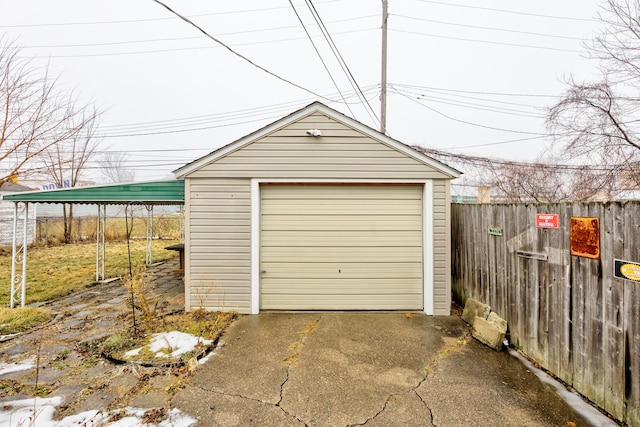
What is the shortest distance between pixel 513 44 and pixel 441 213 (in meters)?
8.58

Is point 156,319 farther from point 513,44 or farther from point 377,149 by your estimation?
point 513,44

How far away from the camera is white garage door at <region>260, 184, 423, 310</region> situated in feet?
16.1

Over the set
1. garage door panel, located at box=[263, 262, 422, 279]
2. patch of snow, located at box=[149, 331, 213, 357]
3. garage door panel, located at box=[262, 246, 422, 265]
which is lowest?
patch of snow, located at box=[149, 331, 213, 357]

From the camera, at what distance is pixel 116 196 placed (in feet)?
17.9

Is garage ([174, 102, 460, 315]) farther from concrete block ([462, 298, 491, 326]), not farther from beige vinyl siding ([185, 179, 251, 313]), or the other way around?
concrete block ([462, 298, 491, 326])

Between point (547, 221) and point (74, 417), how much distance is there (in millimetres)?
5049

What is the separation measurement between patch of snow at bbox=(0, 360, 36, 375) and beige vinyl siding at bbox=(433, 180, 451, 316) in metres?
5.68

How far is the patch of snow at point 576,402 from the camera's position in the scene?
7.69 ft

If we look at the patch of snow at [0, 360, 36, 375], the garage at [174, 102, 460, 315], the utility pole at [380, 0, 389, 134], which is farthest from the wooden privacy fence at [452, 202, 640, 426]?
the patch of snow at [0, 360, 36, 375]

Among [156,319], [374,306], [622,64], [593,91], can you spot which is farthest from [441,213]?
[156,319]

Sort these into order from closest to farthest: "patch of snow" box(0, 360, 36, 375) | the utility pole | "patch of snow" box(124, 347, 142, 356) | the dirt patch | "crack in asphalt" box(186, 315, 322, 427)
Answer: "crack in asphalt" box(186, 315, 322, 427) < the dirt patch < "patch of snow" box(0, 360, 36, 375) < "patch of snow" box(124, 347, 142, 356) < the utility pole

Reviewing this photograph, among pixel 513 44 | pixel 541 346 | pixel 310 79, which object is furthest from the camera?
pixel 310 79

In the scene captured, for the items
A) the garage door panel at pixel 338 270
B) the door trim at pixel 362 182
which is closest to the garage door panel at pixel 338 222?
the door trim at pixel 362 182

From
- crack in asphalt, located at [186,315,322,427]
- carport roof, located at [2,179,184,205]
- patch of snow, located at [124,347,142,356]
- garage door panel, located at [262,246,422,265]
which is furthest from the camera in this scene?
carport roof, located at [2,179,184,205]
